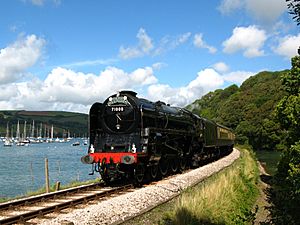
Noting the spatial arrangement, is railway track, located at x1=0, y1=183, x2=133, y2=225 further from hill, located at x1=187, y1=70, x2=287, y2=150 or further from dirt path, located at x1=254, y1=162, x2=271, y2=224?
hill, located at x1=187, y1=70, x2=287, y2=150

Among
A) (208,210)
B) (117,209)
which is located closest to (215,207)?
(208,210)

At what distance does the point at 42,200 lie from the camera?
13898 millimetres

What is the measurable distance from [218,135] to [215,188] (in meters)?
23.7

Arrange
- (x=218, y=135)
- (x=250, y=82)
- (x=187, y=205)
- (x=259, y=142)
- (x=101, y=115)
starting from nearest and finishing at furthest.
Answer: (x=187, y=205)
(x=101, y=115)
(x=218, y=135)
(x=259, y=142)
(x=250, y=82)

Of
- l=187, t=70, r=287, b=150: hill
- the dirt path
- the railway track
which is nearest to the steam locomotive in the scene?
the railway track

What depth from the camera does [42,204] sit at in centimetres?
1341

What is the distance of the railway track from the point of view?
11091mm

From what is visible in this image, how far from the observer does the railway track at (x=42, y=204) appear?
36.4 ft

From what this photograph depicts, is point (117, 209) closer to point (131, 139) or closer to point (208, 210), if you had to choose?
point (208, 210)

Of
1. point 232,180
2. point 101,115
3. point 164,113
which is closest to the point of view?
point 232,180

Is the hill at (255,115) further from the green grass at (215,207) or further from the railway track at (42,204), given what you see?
the railway track at (42,204)

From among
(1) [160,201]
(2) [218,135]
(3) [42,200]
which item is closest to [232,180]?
(1) [160,201]

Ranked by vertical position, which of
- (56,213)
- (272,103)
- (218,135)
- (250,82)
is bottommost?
(56,213)

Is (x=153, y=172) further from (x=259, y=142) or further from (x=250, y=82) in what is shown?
(x=250, y=82)
